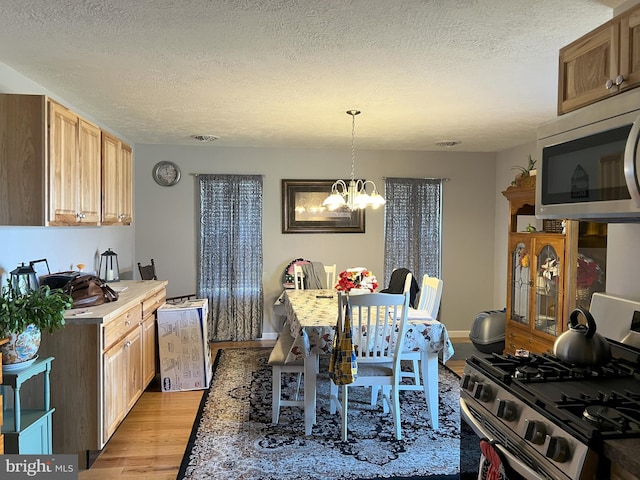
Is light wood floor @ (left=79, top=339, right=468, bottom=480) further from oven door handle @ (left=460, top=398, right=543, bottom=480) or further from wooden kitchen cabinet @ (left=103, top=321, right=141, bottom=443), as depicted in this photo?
oven door handle @ (left=460, top=398, right=543, bottom=480)

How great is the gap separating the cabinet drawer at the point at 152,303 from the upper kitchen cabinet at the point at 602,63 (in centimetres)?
315

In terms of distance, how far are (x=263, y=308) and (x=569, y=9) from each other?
4.51 m

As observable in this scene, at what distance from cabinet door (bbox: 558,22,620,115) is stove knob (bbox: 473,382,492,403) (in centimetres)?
112

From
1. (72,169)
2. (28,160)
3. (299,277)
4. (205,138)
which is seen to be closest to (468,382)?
(28,160)

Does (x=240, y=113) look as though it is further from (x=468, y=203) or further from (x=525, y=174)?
(x=468, y=203)

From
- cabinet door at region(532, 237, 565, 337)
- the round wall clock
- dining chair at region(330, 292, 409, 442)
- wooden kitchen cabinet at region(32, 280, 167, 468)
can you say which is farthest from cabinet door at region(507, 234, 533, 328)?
the round wall clock

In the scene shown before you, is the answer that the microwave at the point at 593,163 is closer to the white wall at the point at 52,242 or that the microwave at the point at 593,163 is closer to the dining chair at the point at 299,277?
the white wall at the point at 52,242

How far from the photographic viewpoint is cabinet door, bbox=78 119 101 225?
10.2 feet

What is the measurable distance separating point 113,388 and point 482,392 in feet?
7.49

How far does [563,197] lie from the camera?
70.2 inches

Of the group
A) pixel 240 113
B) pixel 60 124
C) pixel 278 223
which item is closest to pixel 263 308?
pixel 278 223

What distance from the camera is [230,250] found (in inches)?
222

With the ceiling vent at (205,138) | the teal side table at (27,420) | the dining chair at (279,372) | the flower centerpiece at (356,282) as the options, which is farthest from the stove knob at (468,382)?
the ceiling vent at (205,138)
